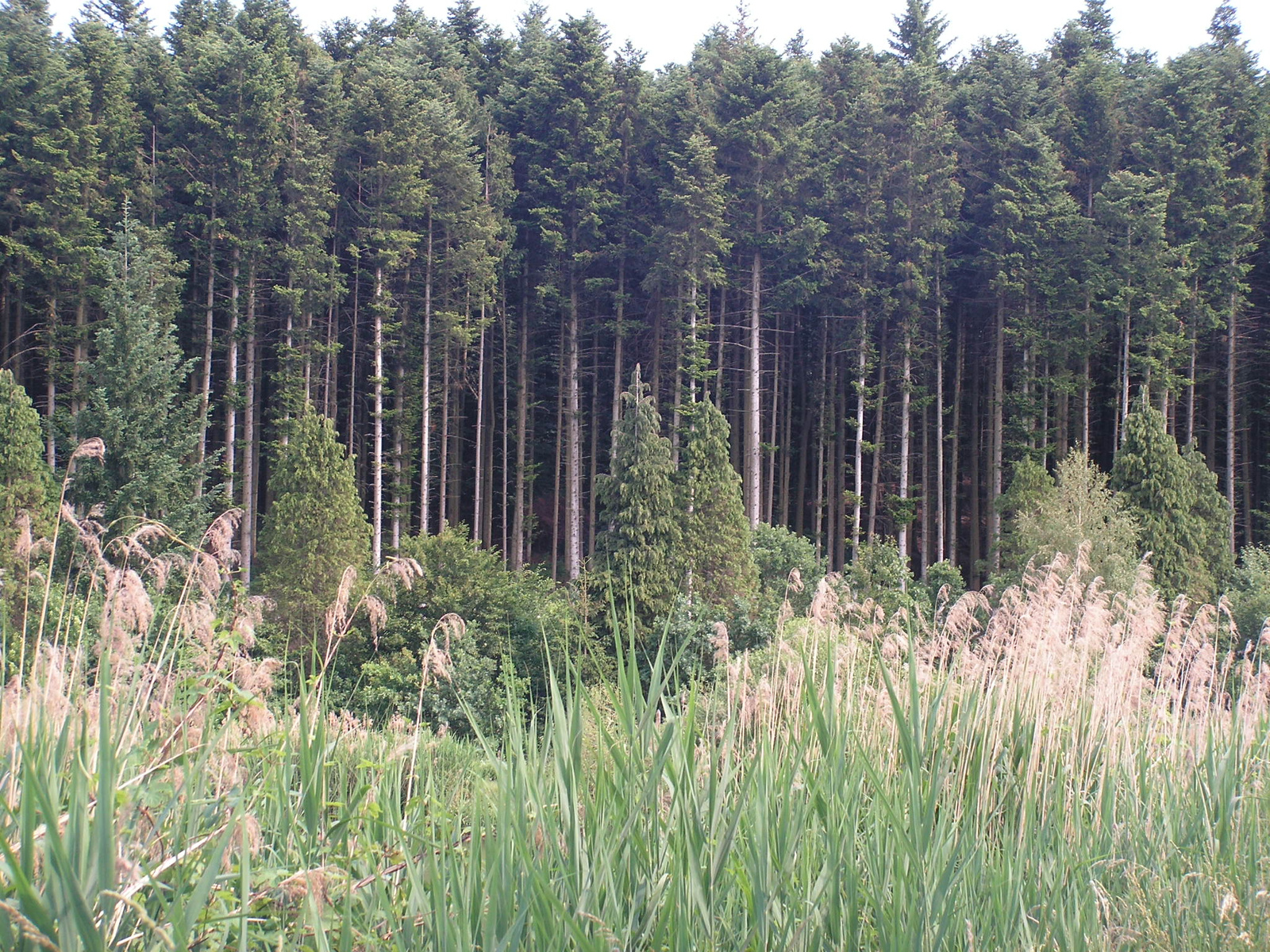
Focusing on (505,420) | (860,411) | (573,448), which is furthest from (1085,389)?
(505,420)

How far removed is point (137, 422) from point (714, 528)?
12.7 metres

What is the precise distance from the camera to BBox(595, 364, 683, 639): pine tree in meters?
19.9

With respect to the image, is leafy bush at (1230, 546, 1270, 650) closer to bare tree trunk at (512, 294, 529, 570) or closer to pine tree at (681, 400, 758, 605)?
pine tree at (681, 400, 758, 605)

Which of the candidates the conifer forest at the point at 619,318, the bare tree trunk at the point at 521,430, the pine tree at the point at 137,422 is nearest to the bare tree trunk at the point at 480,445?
the conifer forest at the point at 619,318

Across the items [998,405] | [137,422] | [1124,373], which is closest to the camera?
[137,422]

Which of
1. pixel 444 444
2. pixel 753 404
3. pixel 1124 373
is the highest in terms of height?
pixel 1124 373

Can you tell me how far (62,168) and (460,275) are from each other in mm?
11826

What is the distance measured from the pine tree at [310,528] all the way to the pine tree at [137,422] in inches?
64.4

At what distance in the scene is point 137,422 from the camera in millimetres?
21203

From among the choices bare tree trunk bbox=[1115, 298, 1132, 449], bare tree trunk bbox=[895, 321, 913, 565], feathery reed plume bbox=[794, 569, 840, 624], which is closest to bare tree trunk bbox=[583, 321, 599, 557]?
bare tree trunk bbox=[895, 321, 913, 565]

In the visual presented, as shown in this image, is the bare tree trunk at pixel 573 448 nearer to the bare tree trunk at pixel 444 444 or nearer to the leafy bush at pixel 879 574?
the bare tree trunk at pixel 444 444

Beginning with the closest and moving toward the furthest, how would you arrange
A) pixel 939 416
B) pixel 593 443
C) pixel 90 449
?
pixel 90 449 < pixel 939 416 < pixel 593 443

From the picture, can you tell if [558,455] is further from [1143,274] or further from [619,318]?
[1143,274]

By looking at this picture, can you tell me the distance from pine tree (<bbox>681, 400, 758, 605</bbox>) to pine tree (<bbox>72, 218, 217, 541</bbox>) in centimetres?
997
